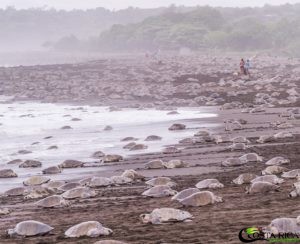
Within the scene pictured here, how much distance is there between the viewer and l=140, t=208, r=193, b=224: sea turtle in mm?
7484

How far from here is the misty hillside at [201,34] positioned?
66.8m

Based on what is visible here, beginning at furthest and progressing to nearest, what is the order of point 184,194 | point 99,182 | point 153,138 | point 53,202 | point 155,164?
point 153,138
point 155,164
point 99,182
point 53,202
point 184,194

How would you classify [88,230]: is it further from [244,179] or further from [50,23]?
[50,23]

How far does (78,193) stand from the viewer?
963cm

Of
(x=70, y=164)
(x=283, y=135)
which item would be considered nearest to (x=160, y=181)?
(x=70, y=164)

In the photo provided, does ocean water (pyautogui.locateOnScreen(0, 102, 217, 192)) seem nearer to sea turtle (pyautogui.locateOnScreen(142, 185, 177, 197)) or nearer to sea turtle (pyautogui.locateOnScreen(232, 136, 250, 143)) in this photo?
sea turtle (pyautogui.locateOnScreen(232, 136, 250, 143))

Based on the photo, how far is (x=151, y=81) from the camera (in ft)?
112

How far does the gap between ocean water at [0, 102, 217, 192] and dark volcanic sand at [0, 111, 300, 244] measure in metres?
2.43

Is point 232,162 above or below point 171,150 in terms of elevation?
above

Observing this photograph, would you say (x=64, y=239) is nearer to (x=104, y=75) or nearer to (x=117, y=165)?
(x=117, y=165)

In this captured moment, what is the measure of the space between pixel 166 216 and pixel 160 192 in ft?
5.60

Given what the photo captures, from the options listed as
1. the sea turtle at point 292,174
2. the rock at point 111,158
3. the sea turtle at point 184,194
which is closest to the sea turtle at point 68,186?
the sea turtle at point 184,194

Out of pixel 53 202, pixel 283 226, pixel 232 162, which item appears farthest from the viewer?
pixel 232 162

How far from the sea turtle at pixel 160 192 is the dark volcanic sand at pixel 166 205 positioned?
142 millimetres
